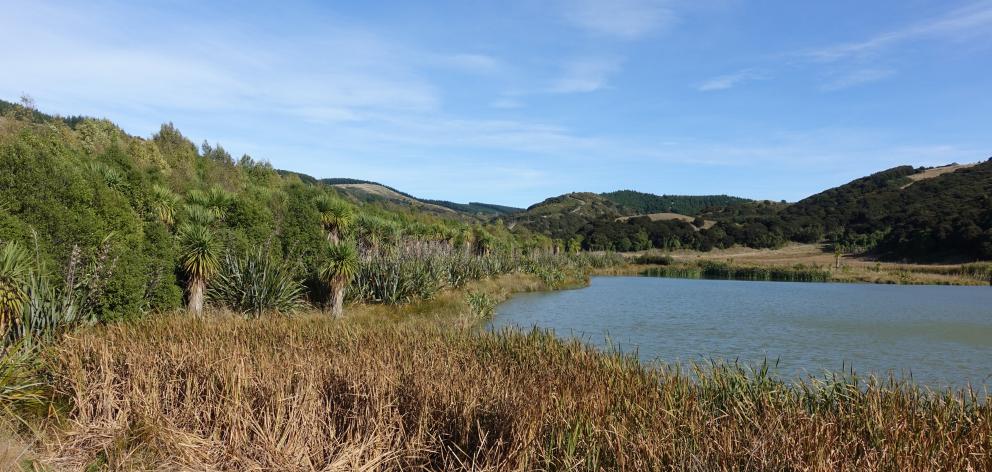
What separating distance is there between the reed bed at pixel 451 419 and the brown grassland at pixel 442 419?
25 millimetres

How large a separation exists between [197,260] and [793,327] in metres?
19.0

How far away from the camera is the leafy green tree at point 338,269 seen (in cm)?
1555

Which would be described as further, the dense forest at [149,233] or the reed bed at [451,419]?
the dense forest at [149,233]

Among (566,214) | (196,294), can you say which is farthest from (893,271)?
(566,214)

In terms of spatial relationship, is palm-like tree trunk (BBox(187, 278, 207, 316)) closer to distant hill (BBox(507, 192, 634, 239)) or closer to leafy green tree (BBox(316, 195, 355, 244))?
leafy green tree (BBox(316, 195, 355, 244))

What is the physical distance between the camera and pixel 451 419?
533 centimetres

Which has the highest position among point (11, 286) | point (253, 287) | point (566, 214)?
point (566, 214)

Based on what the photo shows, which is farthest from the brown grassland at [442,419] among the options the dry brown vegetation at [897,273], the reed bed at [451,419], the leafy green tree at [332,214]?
the dry brown vegetation at [897,273]

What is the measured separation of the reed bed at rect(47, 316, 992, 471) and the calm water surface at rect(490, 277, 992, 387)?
1878mm

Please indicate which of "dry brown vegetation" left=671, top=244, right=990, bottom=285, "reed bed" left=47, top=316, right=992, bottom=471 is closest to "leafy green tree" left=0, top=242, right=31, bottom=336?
"reed bed" left=47, top=316, right=992, bottom=471

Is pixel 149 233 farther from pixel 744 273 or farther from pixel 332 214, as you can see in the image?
pixel 744 273

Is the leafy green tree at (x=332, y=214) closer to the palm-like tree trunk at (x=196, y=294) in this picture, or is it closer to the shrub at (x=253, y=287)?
the shrub at (x=253, y=287)

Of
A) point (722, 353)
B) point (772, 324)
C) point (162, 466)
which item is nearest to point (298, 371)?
point (162, 466)

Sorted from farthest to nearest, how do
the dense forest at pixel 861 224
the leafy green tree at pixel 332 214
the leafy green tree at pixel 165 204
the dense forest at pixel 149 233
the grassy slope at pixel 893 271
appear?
the dense forest at pixel 861 224
the grassy slope at pixel 893 271
the leafy green tree at pixel 332 214
the leafy green tree at pixel 165 204
the dense forest at pixel 149 233
